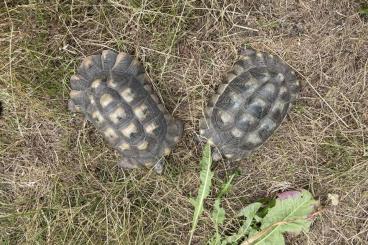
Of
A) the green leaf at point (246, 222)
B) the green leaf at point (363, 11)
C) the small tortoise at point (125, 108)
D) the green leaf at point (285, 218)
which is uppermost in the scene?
the green leaf at point (363, 11)

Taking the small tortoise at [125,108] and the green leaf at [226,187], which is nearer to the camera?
the small tortoise at [125,108]

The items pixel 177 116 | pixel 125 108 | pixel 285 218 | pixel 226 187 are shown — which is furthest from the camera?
pixel 177 116

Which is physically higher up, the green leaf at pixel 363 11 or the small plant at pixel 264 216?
the green leaf at pixel 363 11

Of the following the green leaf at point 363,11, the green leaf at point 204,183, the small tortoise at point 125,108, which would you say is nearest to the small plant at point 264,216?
the green leaf at point 204,183

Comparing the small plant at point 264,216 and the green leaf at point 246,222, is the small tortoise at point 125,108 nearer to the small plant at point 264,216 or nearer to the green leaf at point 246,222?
the small plant at point 264,216

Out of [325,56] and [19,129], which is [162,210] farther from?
[325,56]

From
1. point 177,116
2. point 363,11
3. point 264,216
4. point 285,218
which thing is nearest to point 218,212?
point 264,216

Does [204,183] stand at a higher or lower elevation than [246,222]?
higher

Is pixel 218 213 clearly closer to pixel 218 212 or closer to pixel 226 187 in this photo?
pixel 218 212
